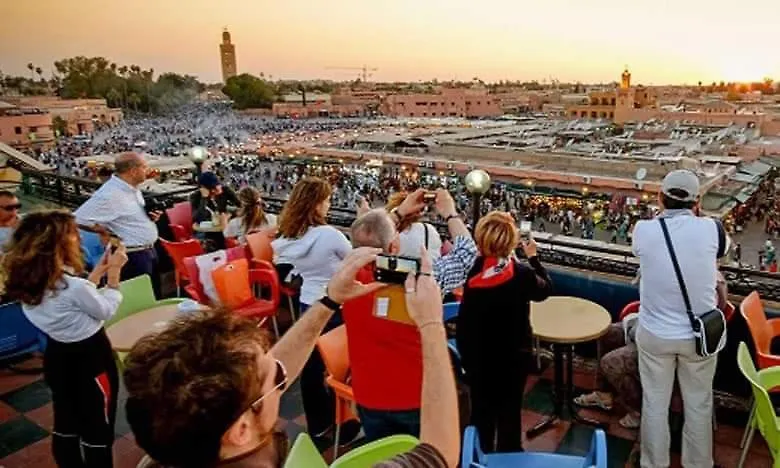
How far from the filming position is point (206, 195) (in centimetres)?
436

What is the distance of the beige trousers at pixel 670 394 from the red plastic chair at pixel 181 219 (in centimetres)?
375

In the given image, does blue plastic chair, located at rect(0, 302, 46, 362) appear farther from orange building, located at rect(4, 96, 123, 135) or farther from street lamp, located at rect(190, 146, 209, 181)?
orange building, located at rect(4, 96, 123, 135)

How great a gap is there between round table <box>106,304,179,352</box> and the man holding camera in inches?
42.6

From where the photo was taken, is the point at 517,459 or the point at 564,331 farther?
the point at 564,331

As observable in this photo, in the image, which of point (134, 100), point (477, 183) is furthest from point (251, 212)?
point (134, 100)

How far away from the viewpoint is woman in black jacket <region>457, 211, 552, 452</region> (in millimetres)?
1798

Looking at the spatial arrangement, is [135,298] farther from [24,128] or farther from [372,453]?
[24,128]

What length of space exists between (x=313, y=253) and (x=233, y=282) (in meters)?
1.01

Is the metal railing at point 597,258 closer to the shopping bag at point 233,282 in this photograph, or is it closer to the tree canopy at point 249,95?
the shopping bag at point 233,282

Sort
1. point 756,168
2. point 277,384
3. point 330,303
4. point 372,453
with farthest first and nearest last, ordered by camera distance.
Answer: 1. point 756,168
2. point 372,453
3. point 330,303
4. point 277,384

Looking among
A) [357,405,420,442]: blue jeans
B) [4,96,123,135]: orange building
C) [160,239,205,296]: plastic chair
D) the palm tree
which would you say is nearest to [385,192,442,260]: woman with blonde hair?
[357,405,420,442]: blue jeans

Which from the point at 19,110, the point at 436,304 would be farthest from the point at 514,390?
the point at 19,110

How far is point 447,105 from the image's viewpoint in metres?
74.2

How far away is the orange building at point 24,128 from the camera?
3041 cm
